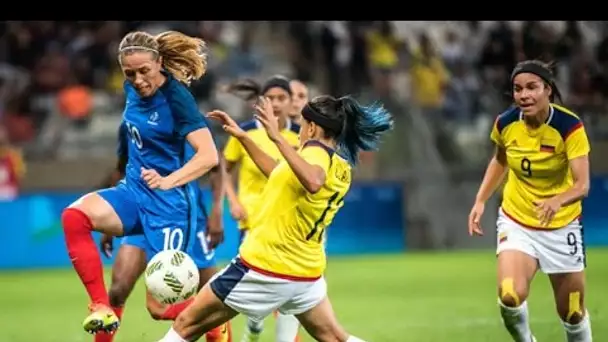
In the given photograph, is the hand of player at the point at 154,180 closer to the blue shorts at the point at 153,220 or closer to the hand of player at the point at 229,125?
the hand of player at the point at 229,125

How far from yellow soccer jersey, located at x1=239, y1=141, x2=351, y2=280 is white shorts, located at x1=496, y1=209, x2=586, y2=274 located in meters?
1.82

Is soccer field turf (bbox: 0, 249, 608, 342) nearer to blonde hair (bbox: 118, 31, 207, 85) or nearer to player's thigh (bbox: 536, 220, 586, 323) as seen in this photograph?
player's thigh (bbox: 536, 220, 586, 323)

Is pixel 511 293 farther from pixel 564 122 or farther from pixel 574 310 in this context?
pixel 564 122

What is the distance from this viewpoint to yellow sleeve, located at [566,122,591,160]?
27.2 feet

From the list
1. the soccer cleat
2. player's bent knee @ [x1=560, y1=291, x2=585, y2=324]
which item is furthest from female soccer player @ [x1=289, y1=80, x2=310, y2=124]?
the soccer cleat

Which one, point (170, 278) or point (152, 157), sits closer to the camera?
point (170, 278)

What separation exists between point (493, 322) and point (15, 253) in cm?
938

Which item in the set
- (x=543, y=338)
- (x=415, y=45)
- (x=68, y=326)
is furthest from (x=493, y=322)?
(x=415, y=45)

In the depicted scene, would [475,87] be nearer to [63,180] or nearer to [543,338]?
[63,180]

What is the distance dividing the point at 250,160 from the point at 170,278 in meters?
3.24

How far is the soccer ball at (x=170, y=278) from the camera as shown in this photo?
7383mm

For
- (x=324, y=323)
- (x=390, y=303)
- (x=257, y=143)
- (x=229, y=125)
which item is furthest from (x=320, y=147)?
(x=390, y=303)

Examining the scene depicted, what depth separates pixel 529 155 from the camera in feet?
28.0

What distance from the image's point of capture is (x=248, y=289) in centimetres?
713
